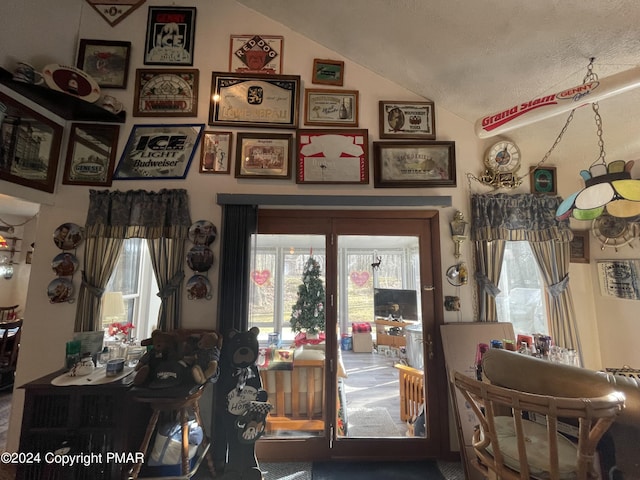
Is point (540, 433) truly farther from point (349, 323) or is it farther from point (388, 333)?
point (349, 323)

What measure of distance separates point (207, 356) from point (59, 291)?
1.48 metres

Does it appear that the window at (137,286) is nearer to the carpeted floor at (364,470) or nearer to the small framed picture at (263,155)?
the small framed picture at (263,155)

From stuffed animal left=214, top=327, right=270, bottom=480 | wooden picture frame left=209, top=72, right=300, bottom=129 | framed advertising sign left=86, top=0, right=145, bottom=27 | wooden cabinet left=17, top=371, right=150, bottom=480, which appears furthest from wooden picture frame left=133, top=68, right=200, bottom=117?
wooden cabinet left=17, top=371, right=150, bottom=480

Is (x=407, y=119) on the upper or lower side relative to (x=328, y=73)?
lower

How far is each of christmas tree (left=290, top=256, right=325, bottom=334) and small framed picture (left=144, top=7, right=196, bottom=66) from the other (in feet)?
7.61

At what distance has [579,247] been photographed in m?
2.57

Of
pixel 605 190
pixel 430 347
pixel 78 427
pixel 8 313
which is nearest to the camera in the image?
pixel 605 190

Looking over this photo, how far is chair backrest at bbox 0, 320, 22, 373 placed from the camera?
140 inches

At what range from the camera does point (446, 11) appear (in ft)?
6.06

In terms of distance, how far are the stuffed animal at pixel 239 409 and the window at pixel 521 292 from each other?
2267 millimetres

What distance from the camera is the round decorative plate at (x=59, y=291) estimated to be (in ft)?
7.29

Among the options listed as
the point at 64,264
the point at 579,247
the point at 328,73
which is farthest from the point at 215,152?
the point at 579,247

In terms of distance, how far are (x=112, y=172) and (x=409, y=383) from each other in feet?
10.8

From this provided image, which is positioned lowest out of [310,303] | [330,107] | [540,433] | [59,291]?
[540,433]
